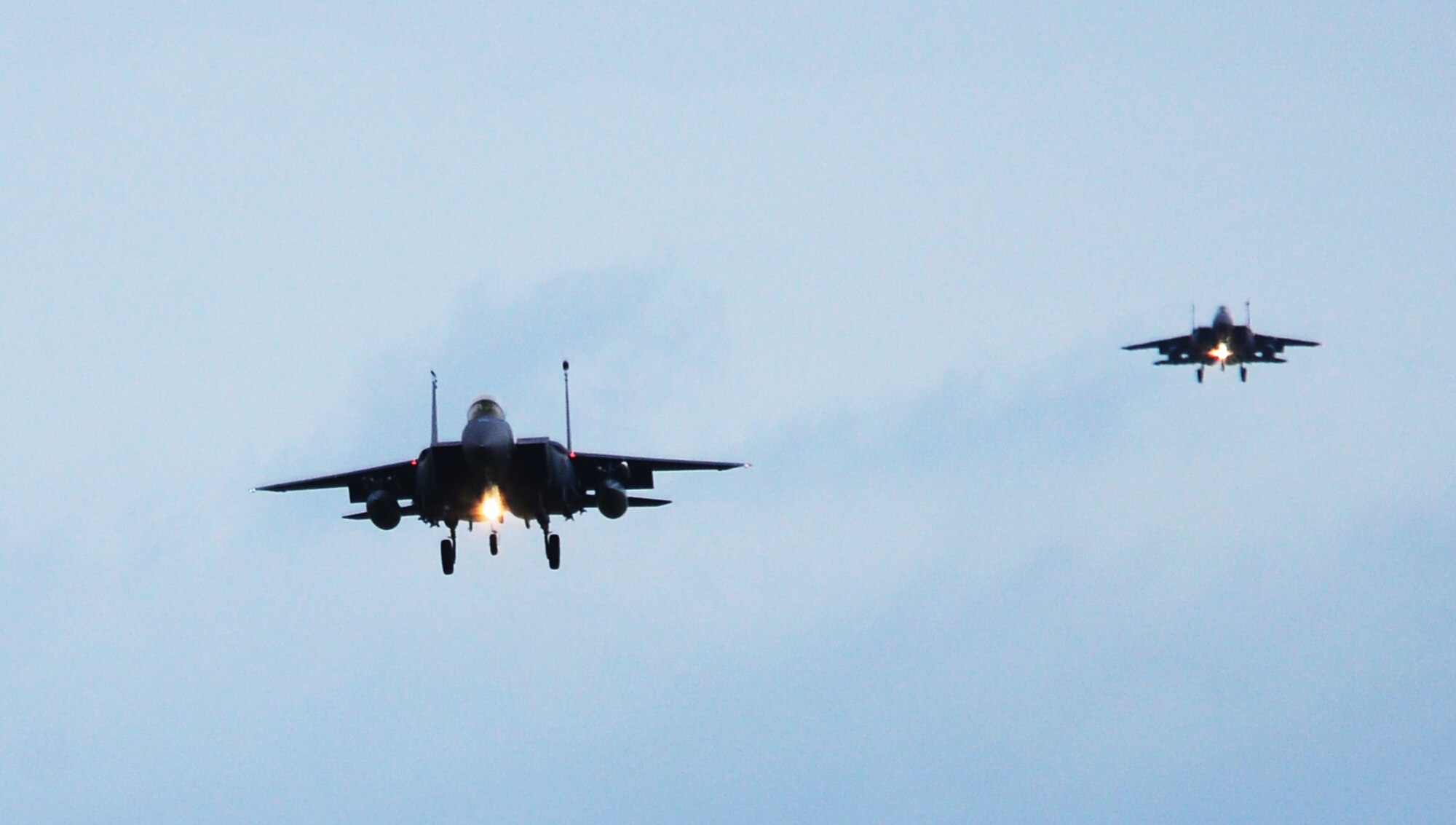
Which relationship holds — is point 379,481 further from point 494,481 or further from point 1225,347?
point 1225,347

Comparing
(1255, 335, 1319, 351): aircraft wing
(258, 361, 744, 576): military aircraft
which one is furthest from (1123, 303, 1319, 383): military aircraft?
(258, 361, 744, 576): military aircraft

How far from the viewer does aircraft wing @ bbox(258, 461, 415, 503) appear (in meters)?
58.6

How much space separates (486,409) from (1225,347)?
57.2m

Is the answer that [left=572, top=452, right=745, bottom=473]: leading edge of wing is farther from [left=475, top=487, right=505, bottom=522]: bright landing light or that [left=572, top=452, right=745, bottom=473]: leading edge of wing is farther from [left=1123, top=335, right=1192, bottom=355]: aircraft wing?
[left=1123, top=335, right=1192, bottom=355]: aircraft wing

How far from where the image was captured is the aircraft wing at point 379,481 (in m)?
58.6

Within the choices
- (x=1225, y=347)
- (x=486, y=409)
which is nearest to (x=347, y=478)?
(x=486, y=409)

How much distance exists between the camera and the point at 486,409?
54.4 meters

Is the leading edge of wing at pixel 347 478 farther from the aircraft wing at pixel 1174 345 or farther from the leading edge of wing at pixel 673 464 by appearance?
the aircraft wing at pixel 1174 345

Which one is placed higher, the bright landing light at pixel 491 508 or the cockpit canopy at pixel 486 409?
the cockpit canopy at pixel 486 409

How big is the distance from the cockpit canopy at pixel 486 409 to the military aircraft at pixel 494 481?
29mm

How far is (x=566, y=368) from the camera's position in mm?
56219

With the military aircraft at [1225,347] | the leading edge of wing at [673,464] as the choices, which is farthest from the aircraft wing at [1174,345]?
the leading edge of wing at [673,464]

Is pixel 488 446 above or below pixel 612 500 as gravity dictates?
above

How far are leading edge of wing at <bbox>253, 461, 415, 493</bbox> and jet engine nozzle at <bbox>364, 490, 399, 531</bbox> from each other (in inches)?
54.4
